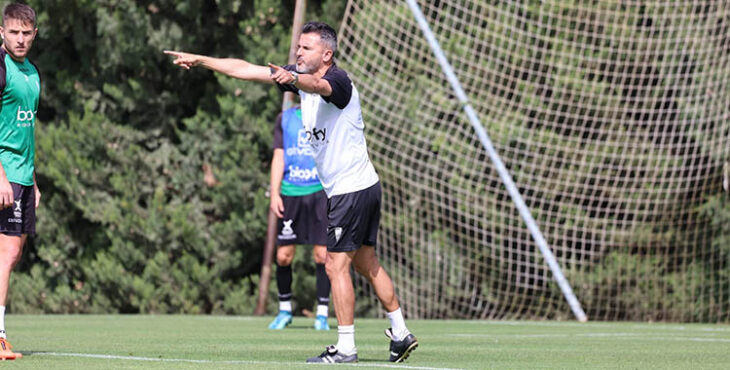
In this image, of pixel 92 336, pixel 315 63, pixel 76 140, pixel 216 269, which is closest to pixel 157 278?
pixel 216 269

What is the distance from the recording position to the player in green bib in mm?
5875

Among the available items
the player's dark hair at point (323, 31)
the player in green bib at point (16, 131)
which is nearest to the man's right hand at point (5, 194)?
the player in green bib at point (16, 131)

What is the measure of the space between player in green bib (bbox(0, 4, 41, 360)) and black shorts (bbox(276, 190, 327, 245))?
3.59 metres

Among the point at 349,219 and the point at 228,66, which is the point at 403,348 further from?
the point at 228,66

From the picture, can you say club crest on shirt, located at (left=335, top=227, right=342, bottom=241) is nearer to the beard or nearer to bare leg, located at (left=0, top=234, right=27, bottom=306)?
the beard

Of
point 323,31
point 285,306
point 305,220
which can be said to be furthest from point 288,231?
point 323,31

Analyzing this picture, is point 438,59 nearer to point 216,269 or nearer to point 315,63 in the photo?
point 216,269

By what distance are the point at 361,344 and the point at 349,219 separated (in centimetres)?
179

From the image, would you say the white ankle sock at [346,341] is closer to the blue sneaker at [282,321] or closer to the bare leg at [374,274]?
the bare leg at [374,274]

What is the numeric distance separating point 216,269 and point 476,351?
6.88 meters

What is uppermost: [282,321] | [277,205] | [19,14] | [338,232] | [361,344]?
[19,14]

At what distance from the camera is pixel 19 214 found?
19.6ft

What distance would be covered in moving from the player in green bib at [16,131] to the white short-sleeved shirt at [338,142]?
52.3 inches

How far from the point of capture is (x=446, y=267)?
12977mm
